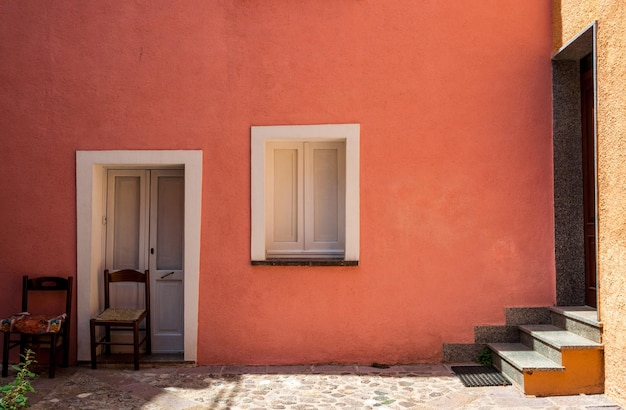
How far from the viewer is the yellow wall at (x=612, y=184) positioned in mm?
4262

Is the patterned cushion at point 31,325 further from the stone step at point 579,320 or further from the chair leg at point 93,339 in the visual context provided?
the stone step at point 579,320

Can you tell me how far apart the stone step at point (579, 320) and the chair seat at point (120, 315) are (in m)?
4.16

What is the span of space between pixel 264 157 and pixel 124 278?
78.8 inches

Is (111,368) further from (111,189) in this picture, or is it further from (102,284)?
(111,189)

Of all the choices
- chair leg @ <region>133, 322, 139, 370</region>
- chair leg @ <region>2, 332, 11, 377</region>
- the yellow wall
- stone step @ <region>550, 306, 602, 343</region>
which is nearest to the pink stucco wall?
stone step @ <region>550, 306, 602, 343</region>

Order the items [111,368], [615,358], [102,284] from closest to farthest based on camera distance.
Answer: [615,358] < [111,368] < [102,284]

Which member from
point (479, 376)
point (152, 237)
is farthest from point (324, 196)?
point (479, 376)

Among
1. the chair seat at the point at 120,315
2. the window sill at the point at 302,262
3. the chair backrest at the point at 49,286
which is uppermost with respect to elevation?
the window sill at the point at 302,262

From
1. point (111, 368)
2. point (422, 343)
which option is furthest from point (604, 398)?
point (111, 368)

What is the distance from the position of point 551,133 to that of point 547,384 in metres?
2.48

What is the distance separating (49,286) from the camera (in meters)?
5.56

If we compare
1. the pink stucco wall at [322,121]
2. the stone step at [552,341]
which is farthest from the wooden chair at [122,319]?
the stone step at [552,341]

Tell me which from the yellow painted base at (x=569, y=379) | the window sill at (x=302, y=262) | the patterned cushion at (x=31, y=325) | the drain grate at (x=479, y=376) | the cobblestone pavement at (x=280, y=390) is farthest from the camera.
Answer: the window sill at (x=302, y=262)

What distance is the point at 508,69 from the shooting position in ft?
18.1
